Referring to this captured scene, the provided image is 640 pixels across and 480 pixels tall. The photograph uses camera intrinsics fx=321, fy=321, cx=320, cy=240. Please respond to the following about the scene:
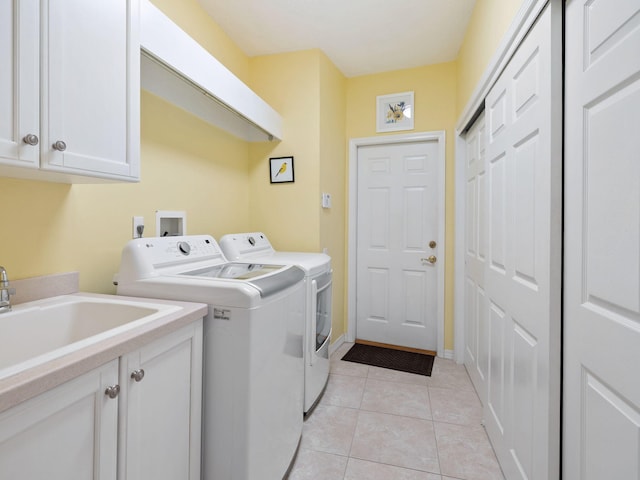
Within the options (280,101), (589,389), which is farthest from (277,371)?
(280,101)

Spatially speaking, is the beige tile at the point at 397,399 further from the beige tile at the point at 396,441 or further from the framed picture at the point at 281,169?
the framed picture at the point at 281,169

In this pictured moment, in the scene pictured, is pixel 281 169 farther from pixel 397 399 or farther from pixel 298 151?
pixel 397 399

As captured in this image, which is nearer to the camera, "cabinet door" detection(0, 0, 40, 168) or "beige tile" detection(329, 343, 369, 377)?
"cabinet door" detection(0, 0, 40, 168)

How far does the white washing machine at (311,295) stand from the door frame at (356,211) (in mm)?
979

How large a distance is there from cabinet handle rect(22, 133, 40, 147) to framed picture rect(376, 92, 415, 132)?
8.99 feet

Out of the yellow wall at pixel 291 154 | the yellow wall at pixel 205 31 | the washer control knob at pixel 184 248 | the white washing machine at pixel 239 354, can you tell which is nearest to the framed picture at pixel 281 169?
the yellow wall at pixel 291 154

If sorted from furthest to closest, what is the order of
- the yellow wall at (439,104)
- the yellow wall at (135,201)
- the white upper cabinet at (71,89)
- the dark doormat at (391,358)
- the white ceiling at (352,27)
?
the yellow wall at (439,104) → the dark doormat at (391,358) → the white ceiling at (352,27) → the yellow wall at (135,201) → the white upper cabinet at (71,89)

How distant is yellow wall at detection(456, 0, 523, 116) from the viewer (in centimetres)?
154

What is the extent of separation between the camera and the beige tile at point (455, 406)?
2.00 meters

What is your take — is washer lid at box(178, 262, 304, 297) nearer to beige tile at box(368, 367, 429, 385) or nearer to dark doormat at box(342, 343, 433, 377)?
beige tile at box(368, 367, 429, 385)

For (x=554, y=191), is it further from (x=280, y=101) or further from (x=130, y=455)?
(x=280, y=101)

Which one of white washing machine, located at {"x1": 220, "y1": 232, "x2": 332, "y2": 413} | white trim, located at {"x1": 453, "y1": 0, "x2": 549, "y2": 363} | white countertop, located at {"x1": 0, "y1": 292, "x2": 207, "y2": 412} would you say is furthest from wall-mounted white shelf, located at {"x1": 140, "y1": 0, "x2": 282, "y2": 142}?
white trim, located at {"x1": 453, "y1": 0, "x2": 549, "y2": 363}

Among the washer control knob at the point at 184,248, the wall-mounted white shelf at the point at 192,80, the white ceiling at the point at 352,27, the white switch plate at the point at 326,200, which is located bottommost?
the washer control knob at the point at 184,248

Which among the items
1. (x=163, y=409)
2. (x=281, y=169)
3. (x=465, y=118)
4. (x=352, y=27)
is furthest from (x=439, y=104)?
(x=163, y=409)
